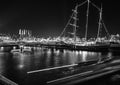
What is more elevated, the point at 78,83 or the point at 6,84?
the point at 6,84

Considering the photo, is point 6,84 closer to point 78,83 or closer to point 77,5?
point 78,83

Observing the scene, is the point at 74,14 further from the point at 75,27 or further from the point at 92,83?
the point at 92,83

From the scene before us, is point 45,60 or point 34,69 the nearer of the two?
point 34,69

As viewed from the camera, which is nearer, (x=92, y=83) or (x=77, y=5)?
(x=92, y=83)

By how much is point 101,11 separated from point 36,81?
38.4 m

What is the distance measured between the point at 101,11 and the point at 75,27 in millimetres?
8562

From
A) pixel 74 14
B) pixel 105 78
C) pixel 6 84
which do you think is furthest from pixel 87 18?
pixel 6 84

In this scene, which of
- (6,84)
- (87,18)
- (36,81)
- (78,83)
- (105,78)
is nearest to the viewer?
(6,84)

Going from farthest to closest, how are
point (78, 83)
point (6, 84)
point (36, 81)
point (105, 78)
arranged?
point (105, 78), point (36, 81), point (78, 83), point (6, 84)

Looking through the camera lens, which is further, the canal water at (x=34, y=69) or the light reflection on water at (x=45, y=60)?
the light reflection on water at (x=45, y=60)

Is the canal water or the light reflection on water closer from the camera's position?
the canal water

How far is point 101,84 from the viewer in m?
6.92

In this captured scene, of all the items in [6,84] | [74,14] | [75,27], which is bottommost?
[6,84]

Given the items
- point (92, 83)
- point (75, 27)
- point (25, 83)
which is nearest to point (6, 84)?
point (25, 83)
